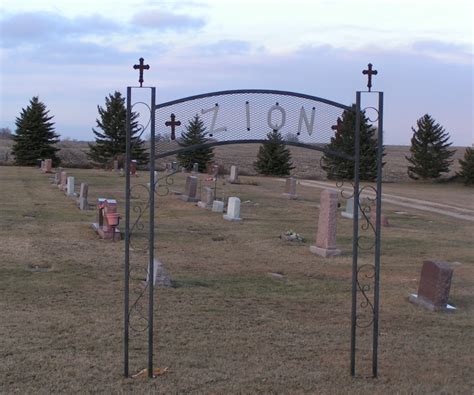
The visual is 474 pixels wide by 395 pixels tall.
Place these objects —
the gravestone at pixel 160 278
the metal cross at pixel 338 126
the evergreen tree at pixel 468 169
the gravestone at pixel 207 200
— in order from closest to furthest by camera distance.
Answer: the metal cross at pixel 338 126 → the gravestone at pixel 160 278 → the gravestone at pixel 207 200 → the evergreen tree at pixel 468 169

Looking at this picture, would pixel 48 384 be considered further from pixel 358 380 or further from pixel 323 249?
pixel 323 249

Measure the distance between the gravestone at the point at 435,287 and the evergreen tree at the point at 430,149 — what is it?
3903cm

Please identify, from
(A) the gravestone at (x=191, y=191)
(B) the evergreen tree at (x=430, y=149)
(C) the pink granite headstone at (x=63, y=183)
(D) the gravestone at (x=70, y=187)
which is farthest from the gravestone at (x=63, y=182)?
(B) the evergreen tree at (x=430, y=149)

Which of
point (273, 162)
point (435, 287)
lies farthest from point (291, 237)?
point (273, 162)

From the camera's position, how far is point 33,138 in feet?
151

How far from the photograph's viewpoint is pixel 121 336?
656 centimetres

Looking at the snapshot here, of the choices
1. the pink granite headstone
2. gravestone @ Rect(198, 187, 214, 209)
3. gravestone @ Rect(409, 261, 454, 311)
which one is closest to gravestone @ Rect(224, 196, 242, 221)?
gravestone @ Rect(198, 187, 214, 209)

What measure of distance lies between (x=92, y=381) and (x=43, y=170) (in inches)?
1357

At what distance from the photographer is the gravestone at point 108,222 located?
46.1 feet

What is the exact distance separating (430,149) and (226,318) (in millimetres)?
41751

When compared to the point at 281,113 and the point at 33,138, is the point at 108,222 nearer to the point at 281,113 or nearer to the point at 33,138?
the point at 281,113

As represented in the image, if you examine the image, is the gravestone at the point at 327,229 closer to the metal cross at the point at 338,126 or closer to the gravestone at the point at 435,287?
the gravestone at the point at 435,287

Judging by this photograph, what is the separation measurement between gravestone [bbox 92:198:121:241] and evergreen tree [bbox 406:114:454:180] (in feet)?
117

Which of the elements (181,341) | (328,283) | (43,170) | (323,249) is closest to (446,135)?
(43,170)
